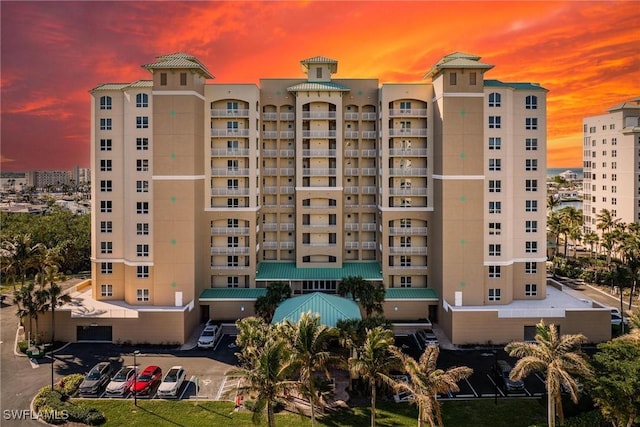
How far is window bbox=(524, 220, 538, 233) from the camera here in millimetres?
49500

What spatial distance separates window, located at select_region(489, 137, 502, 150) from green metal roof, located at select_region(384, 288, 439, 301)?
17.2 metres

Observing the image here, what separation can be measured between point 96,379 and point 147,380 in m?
4.01

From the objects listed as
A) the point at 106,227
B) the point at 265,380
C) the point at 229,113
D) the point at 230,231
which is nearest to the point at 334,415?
the point at 265,380

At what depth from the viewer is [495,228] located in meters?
48.6

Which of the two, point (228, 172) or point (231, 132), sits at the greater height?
point (231, 132)

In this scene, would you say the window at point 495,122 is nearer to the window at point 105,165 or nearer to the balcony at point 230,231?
the balcony at point 230,231

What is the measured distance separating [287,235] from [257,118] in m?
14.8

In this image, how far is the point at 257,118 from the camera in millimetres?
54250

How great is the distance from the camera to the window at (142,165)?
4869 centimetres

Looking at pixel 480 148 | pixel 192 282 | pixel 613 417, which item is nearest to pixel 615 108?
pixel 480 148

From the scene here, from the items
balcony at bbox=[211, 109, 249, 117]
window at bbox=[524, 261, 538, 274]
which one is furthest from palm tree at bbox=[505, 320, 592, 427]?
balcony at bbox=[211, 109, 249, 117]

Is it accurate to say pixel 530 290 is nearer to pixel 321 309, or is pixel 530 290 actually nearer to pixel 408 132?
pixel 408 132

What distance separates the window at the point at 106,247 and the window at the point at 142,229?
4097 millimetres

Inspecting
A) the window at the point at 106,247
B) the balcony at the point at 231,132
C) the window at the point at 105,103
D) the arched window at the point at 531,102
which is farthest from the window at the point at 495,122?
the window at the point at 106,247
